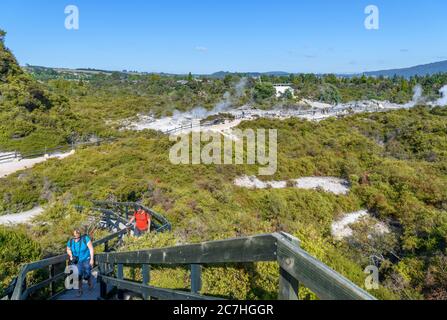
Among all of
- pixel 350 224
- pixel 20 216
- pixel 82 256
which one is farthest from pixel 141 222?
pixel 350 224

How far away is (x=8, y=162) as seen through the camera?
70.8 ft

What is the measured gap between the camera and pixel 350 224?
13.9 metres

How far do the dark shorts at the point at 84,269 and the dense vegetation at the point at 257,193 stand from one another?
1007 millimetres

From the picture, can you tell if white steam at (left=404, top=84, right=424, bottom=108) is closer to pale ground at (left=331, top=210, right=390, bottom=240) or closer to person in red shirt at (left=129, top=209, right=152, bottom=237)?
pale ground at (left=331, top=210, right=390, bottom=240)

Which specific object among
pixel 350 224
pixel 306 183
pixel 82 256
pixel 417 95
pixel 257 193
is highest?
pixel 417 95

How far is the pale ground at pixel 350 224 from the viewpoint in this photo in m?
13.3

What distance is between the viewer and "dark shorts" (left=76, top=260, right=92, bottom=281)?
18.4 feet

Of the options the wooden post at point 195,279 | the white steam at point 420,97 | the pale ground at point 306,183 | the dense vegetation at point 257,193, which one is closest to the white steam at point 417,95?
the white steam at point 420,97

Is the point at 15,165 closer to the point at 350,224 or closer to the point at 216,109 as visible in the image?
the point at 350,224

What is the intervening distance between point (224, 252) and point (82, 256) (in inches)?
168

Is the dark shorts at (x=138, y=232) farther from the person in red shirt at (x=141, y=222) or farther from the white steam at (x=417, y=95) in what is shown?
the white steam at (x=417, y=95)

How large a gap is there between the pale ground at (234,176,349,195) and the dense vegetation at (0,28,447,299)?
476 millimetres

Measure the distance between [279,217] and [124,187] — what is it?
18.9ft

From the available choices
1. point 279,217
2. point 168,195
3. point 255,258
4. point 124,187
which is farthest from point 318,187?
point 255,258
